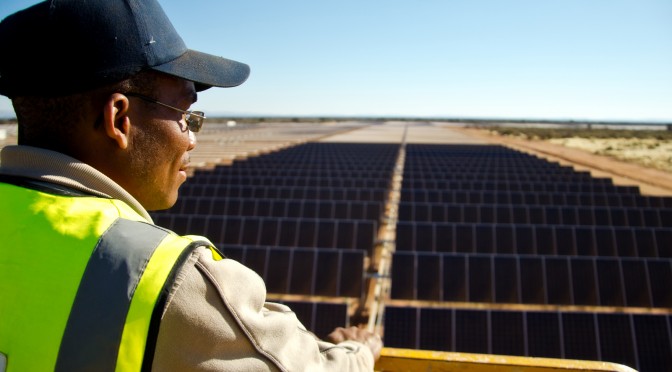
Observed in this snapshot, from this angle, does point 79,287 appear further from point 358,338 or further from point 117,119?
point 358,338

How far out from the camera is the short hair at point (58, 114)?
1161mm

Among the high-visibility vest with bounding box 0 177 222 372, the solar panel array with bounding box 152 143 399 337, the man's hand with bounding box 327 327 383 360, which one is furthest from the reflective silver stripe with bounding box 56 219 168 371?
the solar panel array with bounding box 152 143 399 337

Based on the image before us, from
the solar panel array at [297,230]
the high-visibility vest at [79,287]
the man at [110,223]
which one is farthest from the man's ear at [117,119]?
the solar panel array at [297,230]

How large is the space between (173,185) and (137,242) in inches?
20.4

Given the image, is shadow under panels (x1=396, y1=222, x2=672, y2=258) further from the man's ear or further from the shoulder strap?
the shoulder strap

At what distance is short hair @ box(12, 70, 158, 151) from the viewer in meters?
1.16

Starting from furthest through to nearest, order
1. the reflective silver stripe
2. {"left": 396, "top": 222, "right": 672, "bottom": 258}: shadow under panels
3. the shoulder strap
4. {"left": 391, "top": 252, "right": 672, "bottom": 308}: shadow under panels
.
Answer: {"left": 396, "top": 222, "right": 672, "bottom": 258}: shadow under panels
{"left": 391, "top": 252, "right": 672, "bottom": 308}: shadow under panels
the shoulder strap
the reflective silver stripe

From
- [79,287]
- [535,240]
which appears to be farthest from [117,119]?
[535,240]

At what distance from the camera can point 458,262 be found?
267 inches

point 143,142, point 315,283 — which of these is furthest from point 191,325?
point 315,283

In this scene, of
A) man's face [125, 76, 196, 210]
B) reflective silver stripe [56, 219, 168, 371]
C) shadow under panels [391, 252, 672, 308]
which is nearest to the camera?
reflective silver stripe [56, 219, 168, 371]

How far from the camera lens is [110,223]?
1.00 meters

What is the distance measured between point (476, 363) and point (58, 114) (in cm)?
190

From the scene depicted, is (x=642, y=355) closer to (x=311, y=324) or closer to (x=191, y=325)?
(x=311, y=324)
